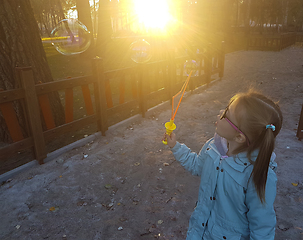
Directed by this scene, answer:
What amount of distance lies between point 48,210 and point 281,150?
13.8 ft

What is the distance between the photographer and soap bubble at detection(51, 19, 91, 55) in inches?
229

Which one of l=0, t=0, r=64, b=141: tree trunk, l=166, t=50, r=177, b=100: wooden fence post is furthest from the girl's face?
l=166, t=50, r=177, b=100: wooden fence post

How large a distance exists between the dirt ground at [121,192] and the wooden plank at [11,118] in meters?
0.71

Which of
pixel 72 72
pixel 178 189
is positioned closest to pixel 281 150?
pixel 178 189

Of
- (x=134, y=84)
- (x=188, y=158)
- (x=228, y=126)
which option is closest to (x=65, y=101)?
(x=134, y=84)

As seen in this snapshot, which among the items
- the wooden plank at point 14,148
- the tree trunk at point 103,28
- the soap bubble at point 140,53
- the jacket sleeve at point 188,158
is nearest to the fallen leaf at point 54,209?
the wooden plank at point 14,148

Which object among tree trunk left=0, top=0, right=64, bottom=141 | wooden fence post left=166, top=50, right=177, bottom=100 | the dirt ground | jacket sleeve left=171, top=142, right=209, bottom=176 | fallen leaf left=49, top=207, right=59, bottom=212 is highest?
tree trunk left=0, top=0, right=64, bottom=141

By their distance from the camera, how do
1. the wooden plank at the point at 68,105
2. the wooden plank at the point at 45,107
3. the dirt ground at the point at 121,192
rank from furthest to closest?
1. the wooden plank at the point at 68,105
2. the wooden plank at the point at 45,107
3. the dirt ground at the point at 121,192

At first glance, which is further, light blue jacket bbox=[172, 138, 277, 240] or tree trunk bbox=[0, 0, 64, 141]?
tree trunk bbox=[0, 0, 64, 141]

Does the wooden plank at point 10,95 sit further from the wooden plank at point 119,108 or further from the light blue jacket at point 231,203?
the light blue jacket at point 231,203

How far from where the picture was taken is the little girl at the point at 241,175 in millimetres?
1576

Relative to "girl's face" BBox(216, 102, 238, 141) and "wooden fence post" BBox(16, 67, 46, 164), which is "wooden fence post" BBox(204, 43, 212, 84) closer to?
"wooden fence post" BBox(16, 67, 46, 164)

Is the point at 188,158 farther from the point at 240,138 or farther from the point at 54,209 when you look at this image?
the point at 54,209

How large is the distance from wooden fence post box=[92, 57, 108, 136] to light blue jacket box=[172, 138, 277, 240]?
409cm
